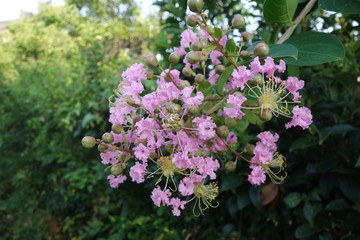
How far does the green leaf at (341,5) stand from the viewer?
24.3 inches

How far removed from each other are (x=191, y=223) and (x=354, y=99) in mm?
1053

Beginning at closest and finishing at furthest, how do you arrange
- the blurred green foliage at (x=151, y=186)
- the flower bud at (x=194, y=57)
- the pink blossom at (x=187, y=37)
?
the flower bud at (x=194, y=57), the pink blossom at (x=187, y=37), the blurred green foliage at (x=151, y=186)

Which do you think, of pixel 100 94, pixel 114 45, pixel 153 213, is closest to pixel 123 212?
pixel 153 213

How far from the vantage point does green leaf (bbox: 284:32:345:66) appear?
0.60 meters

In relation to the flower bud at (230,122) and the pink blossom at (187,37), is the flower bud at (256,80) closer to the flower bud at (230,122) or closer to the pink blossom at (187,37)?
the flower bud at (230,122)

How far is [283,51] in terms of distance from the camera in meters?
0.58

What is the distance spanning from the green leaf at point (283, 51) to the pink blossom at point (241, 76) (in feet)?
0.16

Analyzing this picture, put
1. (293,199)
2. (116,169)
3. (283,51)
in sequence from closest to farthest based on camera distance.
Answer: (283,51)
(116,169)
(293,199)

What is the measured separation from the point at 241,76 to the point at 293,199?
0.91 m

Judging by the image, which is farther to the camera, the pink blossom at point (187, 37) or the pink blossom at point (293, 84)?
the pink blossom at point (187, 37)

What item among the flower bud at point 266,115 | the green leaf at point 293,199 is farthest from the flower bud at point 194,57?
the green leaf at point 293,199

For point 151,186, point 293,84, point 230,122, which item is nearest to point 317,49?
point 293,84

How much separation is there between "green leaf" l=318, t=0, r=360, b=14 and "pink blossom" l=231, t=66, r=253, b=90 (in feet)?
0.61

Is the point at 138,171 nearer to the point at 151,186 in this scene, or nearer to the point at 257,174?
the point at 257,174
